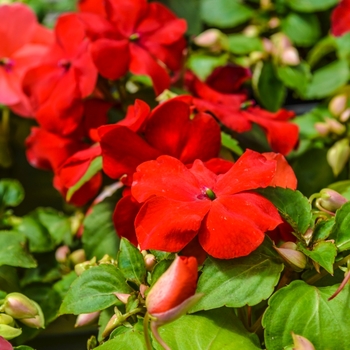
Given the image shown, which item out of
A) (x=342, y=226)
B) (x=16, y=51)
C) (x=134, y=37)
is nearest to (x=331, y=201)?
(x=342, y=226)

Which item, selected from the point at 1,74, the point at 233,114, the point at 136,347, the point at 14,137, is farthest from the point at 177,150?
the point at 14,137

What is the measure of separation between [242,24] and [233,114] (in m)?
0.54

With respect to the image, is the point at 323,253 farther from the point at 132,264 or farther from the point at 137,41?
the point at 137,41

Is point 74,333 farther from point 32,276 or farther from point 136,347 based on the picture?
point 136,347

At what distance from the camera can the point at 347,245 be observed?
1.66 ft

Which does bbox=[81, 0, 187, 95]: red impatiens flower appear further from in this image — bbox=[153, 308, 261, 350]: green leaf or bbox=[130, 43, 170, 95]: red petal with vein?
bbox=[153, 308, 261, 350]: green leaf

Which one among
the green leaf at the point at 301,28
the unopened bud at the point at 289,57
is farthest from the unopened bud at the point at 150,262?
the green leaf at the point at 301,28

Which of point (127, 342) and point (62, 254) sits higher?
point (127, 342)

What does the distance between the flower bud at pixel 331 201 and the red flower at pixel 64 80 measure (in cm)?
34

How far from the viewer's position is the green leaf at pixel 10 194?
2.51ft

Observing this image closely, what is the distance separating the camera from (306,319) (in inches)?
19.1

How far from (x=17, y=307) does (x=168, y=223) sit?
0.63 ft

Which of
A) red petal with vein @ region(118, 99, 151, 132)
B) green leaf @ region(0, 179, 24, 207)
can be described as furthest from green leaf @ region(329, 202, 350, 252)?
green leaf @ region(0, 179, 24, 207)

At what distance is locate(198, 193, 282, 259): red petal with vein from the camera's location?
478mm
